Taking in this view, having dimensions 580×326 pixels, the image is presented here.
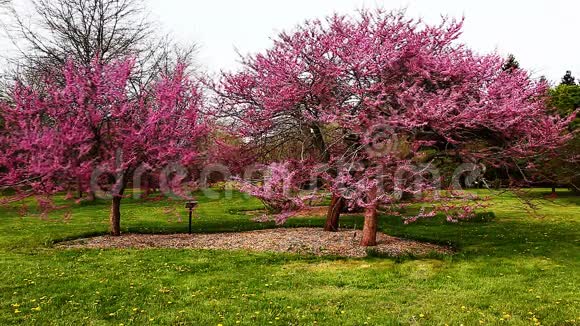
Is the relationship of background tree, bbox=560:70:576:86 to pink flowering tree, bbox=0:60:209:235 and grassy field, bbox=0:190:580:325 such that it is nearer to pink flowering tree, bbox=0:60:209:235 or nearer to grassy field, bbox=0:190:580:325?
grassy field, bbox=0:190:580:325

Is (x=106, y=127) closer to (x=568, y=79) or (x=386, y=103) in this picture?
(x=386, y=103)

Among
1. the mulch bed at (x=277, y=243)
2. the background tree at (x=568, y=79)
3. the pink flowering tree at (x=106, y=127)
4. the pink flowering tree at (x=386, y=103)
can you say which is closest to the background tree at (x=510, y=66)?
the pink flowering tree at (x=386, y=103)

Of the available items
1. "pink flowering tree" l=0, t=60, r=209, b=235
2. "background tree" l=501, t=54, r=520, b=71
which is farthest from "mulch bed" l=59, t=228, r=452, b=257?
"background tree" l=501, t=54, r=520, b=71

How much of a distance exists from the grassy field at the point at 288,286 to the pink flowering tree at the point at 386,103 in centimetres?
158

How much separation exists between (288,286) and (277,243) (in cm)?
459

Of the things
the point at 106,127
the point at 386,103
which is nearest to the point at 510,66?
the point at 386,103

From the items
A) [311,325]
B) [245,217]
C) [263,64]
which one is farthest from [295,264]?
[245,217]

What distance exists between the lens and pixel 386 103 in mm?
11055

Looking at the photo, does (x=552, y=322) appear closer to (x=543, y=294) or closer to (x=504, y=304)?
(x=504, y=304)

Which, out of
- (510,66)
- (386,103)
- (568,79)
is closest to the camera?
(386,103)

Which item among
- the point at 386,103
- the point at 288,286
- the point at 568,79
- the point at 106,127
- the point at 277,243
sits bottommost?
the point at 288,286

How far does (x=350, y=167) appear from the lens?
972 cm

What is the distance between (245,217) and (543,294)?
13.2m

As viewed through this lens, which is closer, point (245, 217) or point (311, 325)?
point (311, 325)
